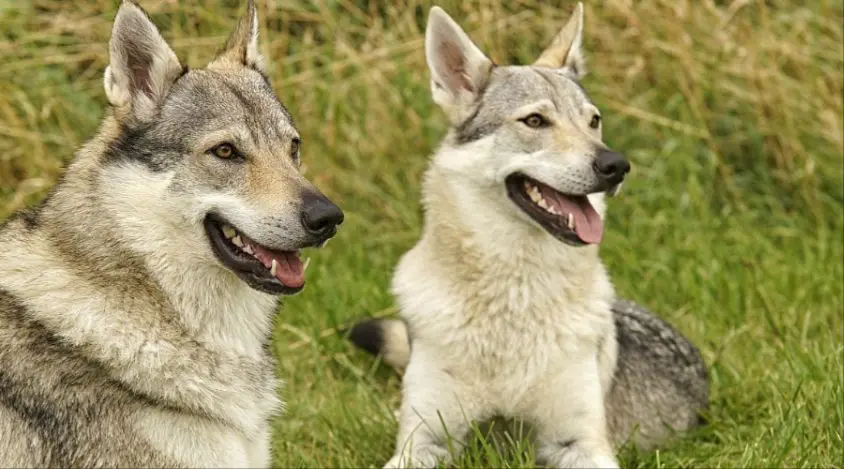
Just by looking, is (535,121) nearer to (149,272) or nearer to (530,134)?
(530,134)

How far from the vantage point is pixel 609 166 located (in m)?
4.48

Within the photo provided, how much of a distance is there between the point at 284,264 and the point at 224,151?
40cm

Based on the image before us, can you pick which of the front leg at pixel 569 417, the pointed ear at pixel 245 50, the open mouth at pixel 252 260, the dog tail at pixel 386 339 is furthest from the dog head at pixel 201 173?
the dog tail at pixel 386 339

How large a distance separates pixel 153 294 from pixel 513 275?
1.74m

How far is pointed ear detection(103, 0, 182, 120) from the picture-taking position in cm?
339

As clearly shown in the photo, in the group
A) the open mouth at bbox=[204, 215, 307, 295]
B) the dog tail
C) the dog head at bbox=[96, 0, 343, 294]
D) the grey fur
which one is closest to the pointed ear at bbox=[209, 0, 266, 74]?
the dog head at bbox=[96, 0, 343, 294]

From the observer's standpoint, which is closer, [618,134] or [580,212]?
[580,212]

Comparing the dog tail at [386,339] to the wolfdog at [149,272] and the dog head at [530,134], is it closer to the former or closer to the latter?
the dog head at [530,134]

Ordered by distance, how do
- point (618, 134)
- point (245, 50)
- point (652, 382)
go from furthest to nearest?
point (618, 134) → point (652, 382) → point (245, 50)

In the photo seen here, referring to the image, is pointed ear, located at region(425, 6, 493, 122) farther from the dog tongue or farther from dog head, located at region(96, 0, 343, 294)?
the dog tongue

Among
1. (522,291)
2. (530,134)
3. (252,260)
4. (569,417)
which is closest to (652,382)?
(569,417)

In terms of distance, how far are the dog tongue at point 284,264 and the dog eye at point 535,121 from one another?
1.61 m

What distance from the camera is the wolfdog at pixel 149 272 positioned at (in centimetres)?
329

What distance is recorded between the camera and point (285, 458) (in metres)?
4.64
